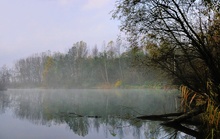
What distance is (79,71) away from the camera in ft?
174

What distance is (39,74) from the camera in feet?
210

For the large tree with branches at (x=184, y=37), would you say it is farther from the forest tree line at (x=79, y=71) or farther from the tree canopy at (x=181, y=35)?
the forest tree line at (x=79, y=71)

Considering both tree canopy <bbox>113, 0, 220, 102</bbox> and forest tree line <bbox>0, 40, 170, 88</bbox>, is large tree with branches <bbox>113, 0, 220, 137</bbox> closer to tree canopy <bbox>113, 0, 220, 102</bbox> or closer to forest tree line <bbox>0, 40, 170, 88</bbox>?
tree canopy <bbox>113, 0, 220, 102</bbox>

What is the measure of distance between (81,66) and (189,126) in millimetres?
→ 46861

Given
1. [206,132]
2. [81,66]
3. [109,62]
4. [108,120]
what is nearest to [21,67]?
[81,66]

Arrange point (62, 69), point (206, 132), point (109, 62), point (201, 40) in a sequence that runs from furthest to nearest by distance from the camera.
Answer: point (62, 69) < point (109, 62) < point (201, 40) < point (206, 132)

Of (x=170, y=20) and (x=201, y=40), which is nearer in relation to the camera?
(x=201, y=40)

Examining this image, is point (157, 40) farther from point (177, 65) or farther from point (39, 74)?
point (39, 74)

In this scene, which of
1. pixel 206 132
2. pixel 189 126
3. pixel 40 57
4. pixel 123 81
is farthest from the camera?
pixel 40 57

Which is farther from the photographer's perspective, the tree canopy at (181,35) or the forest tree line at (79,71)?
the forest tree line at (79,71)

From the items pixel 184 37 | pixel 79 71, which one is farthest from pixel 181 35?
pixel 79 71

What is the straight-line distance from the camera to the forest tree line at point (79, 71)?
47.0 m

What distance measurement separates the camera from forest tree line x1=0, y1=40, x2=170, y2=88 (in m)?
47.0

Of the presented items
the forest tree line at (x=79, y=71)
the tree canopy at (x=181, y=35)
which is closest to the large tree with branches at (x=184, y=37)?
the tree canopy at (x=181, y=35)
